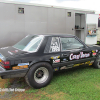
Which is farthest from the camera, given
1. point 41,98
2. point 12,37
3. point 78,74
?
point 12,37

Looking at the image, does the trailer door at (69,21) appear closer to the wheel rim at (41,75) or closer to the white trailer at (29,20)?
the white trailer at (29,20)

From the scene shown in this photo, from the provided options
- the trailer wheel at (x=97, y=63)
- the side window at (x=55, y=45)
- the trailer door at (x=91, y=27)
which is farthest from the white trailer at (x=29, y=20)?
the trailer wheel at (x=97, y=63)

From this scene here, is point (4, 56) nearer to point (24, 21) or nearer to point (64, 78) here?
point (64, 78)

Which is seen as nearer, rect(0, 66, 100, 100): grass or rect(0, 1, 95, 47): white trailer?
rect(0, 66, 100, 100): grass

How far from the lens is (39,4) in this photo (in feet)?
19.8

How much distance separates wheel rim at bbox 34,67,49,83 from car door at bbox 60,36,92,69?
591 mm

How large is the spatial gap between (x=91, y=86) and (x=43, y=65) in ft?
4.66

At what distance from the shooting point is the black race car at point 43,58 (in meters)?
2.58

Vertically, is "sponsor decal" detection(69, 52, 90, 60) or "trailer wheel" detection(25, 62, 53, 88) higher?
"sponsor decal" detection(69, 52, 90, 60)

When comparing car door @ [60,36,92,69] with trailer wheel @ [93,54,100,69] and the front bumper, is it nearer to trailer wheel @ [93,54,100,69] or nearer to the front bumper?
trailer wheel @ [93,54,100,69]

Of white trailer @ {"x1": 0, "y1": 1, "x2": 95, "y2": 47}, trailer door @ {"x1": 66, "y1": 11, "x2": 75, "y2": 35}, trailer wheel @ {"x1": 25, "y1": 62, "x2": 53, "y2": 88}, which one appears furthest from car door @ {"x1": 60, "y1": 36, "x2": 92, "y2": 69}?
trailer door @ {"x1": 66, "y1": 11, "x2": 75, "y2": 35}

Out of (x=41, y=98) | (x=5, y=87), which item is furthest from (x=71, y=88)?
(x=5, y=87)

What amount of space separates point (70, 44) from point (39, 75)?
1.47 m

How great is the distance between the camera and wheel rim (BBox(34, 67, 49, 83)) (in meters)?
2.90
